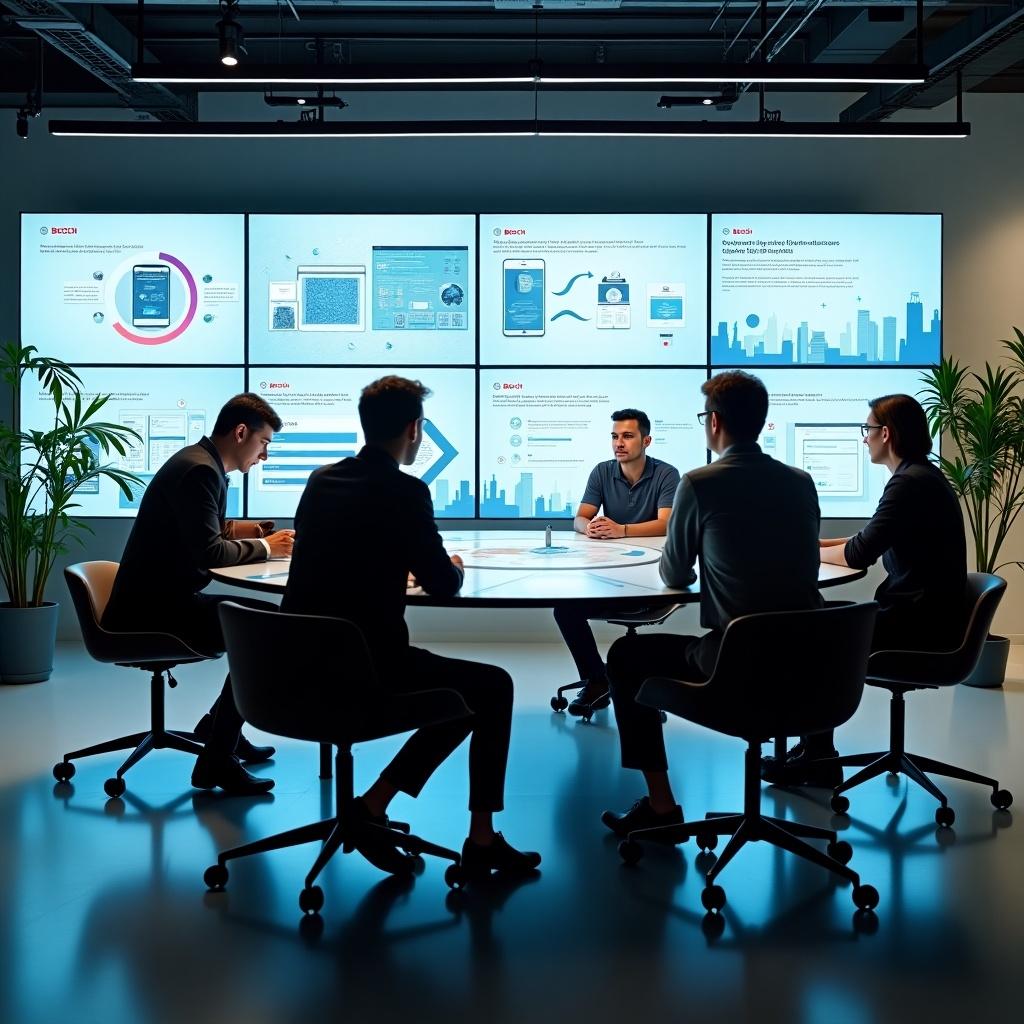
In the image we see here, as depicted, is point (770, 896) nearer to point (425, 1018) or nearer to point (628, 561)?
point (425, 1018)

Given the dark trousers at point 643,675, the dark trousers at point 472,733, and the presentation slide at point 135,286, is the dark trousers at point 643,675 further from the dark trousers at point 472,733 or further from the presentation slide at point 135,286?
the presentation slide at point 135,286

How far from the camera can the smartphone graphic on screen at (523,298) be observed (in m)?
6.17

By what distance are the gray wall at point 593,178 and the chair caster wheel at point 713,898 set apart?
13.3 feet

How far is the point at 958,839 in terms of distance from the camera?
3.13 meters

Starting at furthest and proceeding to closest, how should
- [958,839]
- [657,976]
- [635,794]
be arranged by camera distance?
[635,794] → [958,839] → [657,976]

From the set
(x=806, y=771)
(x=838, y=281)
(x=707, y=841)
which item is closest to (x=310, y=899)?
(x=707, y=841)

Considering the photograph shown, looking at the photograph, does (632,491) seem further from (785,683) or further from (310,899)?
(310,899)

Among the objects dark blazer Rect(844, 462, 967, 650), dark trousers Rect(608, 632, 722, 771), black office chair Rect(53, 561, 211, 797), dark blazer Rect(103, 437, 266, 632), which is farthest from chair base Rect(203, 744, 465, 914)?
dark blazer Rect(844, 462, 967, 650)

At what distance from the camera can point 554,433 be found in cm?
624

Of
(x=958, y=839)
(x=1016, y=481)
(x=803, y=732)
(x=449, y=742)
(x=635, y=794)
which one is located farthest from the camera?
(x=1016, y=481)

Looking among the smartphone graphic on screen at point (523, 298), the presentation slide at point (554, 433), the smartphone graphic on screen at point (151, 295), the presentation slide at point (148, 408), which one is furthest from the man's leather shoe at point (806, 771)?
the smartphone graphic on screen at point (151, 295)

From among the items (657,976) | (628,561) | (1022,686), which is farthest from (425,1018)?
(1022,686)

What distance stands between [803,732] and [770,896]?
46 cm

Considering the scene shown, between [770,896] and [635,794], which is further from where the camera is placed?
[635,794]
